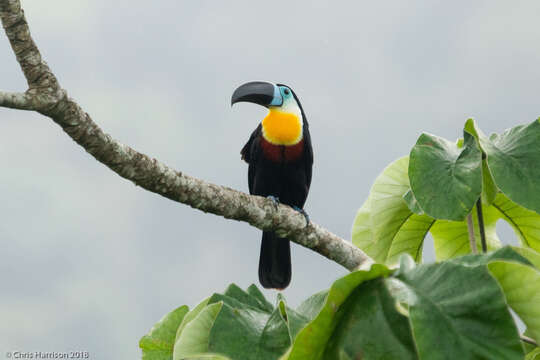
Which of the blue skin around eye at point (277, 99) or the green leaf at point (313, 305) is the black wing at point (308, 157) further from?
the green leaf at point (313, 305)

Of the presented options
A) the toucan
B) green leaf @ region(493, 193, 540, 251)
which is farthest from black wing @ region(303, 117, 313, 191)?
green leaf @ region(493, 193, 540, 251)

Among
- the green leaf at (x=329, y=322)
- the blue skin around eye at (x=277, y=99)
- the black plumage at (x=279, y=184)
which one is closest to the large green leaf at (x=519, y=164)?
the green leaf at (x=329, y=322)

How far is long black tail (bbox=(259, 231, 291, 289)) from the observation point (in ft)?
15.7

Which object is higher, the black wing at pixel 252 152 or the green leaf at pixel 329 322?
the black wing at pixel 252 152

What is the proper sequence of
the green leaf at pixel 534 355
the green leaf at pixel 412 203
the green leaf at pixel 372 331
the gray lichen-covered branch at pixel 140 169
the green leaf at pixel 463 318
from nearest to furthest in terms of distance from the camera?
the green leaf at pixel 463 318 → the green leaf at pixel 372 331 → the green leaf at pixel 534 355 → the gray lichen-covered branch at pixel 140 169 → the green leaf at pixel 412 203

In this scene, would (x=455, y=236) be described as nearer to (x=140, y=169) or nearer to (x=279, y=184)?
(x=140, y=169)

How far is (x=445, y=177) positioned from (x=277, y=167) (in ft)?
9.41

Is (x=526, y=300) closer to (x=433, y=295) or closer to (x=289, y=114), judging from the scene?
(x=433, y=295)

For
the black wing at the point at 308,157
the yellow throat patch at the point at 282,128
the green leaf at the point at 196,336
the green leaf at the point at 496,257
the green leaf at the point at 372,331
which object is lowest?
the green leaf at the point at 196,336

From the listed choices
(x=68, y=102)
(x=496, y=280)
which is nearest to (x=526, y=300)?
(x=496, y=280)

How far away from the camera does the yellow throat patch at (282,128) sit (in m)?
4.83

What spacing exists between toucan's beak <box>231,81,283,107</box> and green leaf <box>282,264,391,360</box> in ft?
11.6

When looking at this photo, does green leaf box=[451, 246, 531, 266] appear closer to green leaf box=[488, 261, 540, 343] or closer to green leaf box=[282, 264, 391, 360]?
green leaf box=[488, 261, 540, 343]

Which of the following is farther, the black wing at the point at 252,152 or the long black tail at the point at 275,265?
the black wing at the point at 252,152
